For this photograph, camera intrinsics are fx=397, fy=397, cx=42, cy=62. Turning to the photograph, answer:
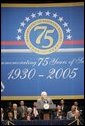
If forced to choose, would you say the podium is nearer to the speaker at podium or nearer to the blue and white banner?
the speaker at podium

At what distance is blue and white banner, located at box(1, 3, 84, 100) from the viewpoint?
9.87m

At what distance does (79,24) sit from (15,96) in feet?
7.91

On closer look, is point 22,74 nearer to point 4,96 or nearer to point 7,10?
point 4,96

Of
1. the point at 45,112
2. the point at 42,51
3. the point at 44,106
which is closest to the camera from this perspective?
the point at 45,112

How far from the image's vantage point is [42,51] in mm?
10070

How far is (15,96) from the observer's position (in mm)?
9922

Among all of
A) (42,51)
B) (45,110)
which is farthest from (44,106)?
(42,51)

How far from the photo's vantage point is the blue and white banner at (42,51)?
32.4 ft

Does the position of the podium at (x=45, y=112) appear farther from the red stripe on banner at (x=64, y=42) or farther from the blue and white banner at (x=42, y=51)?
the red stripe on banner at (x=64, y=42)

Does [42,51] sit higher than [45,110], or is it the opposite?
[42,51]

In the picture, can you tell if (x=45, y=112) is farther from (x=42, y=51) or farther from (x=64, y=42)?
(x=64, y=42)

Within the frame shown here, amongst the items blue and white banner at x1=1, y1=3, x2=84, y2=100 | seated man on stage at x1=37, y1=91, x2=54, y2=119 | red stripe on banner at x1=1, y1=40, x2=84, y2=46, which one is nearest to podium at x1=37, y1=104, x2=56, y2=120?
seated man on stage at x1=37, y1=91, x2=54, y2=119

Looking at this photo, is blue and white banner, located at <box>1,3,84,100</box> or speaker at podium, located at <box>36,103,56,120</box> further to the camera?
blue and white banner, located at <box>1,3,84,100</box>

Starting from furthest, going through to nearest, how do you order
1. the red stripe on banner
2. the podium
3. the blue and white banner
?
1. the red stripe on banner
2. the blue and white banner
3. the podium
